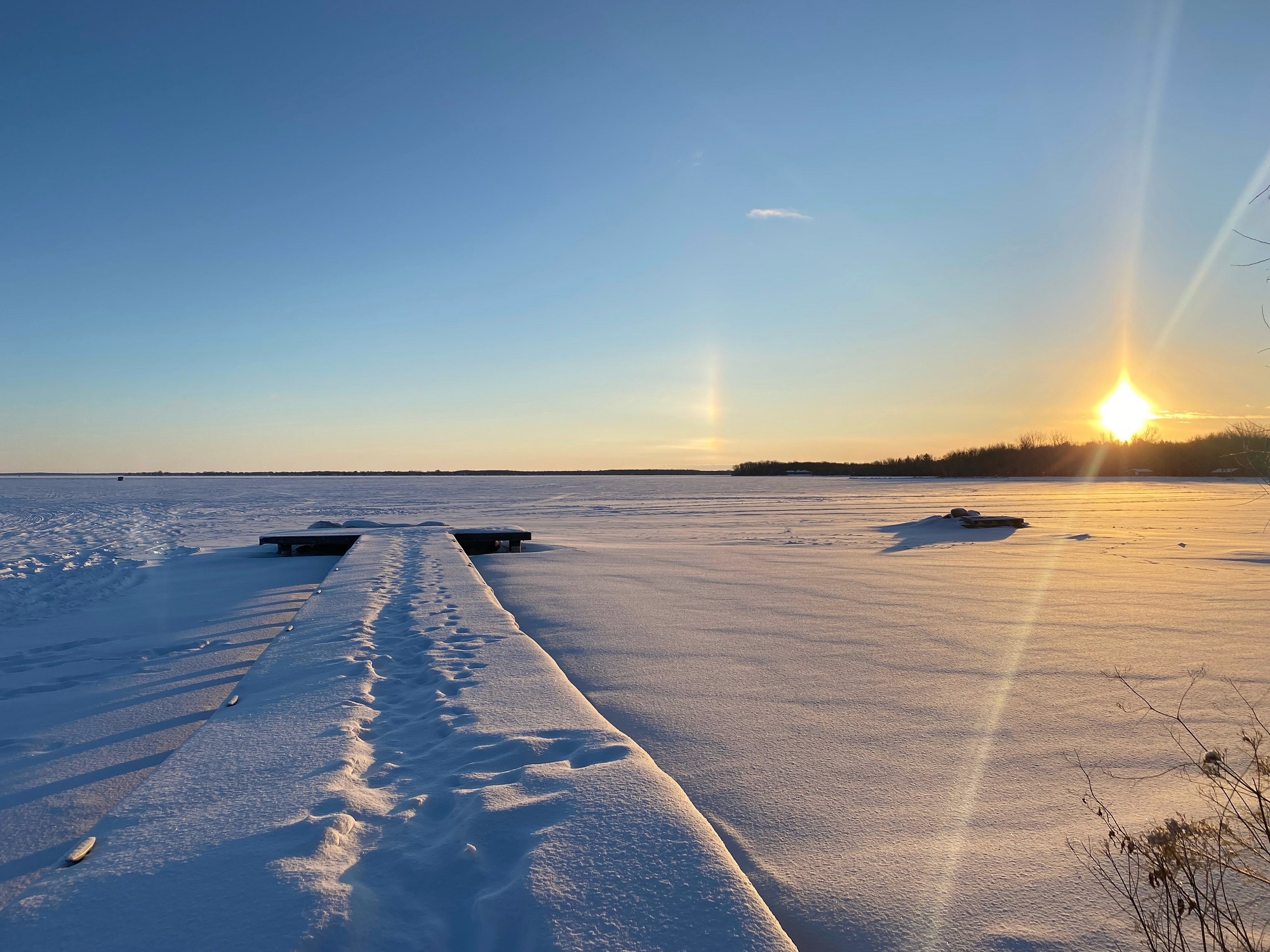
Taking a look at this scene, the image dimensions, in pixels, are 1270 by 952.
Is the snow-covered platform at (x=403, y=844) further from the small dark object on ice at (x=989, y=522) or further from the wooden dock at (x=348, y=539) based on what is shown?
the small dark object on ice at (x=989, y=522)

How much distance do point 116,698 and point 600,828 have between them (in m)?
3.67

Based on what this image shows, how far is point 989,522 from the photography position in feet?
44.0

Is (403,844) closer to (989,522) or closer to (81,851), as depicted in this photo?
(81,851)

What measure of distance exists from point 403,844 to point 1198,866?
6.74 feet

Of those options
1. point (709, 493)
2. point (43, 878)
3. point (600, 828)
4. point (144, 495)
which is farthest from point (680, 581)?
point (144, 495)

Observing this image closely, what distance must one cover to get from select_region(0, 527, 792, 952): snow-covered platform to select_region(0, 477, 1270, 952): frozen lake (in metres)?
0.41

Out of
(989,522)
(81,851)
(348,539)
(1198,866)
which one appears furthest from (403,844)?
(989,522)

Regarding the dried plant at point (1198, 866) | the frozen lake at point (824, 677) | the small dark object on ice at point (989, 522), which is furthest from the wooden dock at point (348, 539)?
the dried plant at point (1198, 866)

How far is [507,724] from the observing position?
2.97m

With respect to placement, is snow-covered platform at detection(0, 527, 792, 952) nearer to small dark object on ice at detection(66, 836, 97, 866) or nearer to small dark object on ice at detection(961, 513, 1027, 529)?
small dark object on ice at detection(66, 836, 97, 866)

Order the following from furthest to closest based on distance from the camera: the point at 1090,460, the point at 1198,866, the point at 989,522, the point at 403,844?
1. the point at 1090,460
2. the point at 989,522
3. the point at 403,844
4. the point at 1198,866

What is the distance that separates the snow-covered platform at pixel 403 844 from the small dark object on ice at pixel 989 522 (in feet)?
39.3

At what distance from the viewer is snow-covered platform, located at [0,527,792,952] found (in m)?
1.59

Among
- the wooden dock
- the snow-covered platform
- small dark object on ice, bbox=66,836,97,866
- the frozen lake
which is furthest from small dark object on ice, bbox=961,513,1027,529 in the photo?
small dark object on ice, bbox=66,836,97,866
